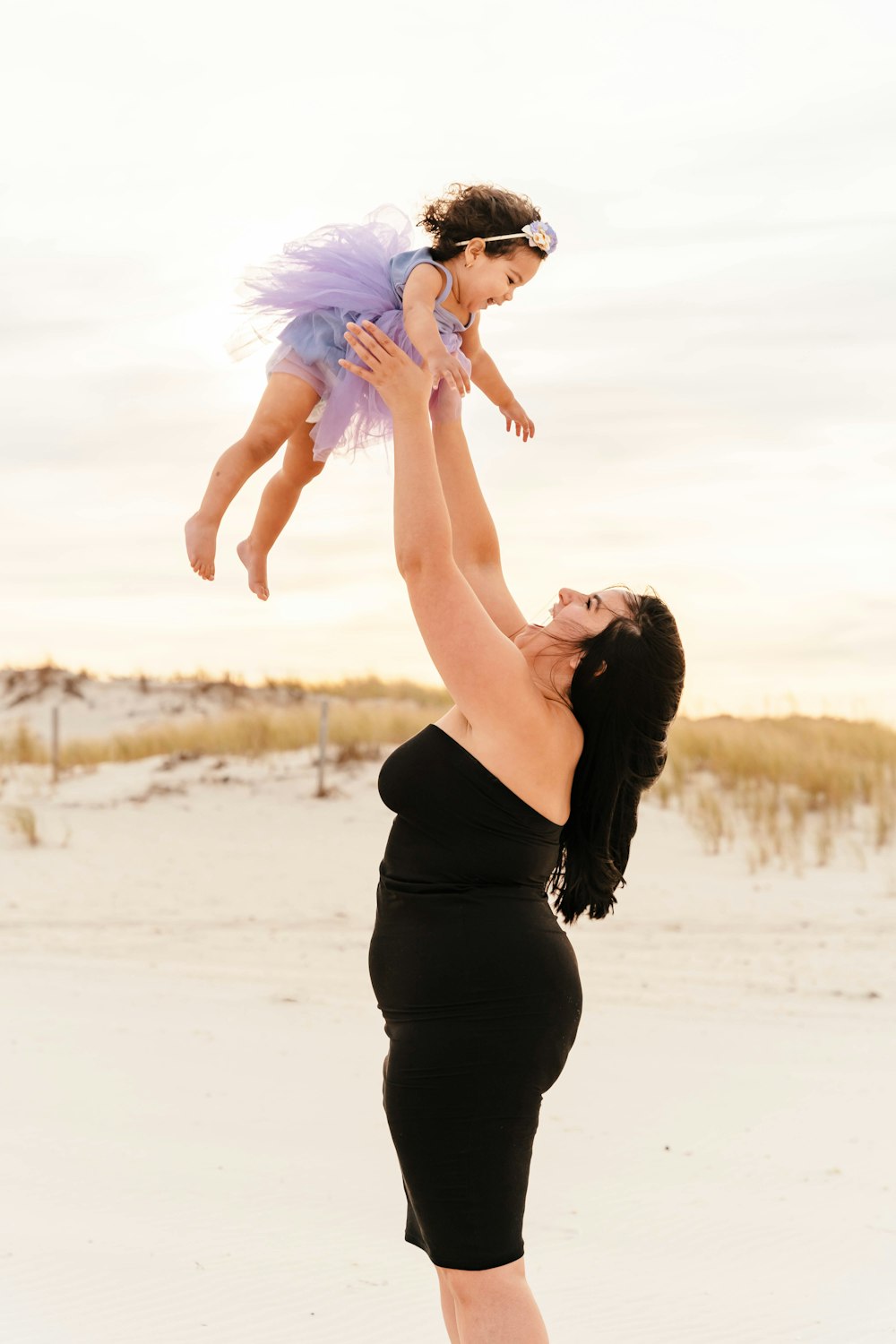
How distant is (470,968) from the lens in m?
2.21

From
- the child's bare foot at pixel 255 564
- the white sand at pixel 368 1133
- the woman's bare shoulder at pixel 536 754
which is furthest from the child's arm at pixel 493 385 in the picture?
the white sand at pixel 368 1133

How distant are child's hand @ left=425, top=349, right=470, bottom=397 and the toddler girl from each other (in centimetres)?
13

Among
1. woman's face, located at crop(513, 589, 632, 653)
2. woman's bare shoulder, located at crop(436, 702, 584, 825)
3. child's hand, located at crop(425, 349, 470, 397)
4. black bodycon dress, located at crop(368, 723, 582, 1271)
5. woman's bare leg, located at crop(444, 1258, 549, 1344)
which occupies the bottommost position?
woman's bare leg, located at crop(444, 1258, 549, 1344)

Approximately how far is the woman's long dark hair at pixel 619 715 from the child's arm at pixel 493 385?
0.89 meters

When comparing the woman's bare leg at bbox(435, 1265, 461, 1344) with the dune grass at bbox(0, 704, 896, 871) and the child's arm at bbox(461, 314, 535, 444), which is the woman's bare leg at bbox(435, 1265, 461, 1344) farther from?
the dune grass at bbox(0, 704, 896, 871)

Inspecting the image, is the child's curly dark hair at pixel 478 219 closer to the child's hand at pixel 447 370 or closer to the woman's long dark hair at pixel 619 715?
the child's hand at pixel 447 370

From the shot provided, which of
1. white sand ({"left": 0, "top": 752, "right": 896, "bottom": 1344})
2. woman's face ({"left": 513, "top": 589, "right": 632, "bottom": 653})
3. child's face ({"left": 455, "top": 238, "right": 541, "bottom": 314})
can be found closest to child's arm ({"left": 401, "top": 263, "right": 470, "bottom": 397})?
child's face ({"left": 455, "top": 238, "right": 541, "bottom": 314})

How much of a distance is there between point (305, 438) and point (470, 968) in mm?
1354

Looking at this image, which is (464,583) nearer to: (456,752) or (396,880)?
(456,752)

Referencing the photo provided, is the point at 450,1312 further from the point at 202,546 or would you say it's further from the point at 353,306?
the point at 353,306

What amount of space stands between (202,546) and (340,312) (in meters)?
0.58

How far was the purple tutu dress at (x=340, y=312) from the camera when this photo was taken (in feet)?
9.09

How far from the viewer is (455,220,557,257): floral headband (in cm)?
289

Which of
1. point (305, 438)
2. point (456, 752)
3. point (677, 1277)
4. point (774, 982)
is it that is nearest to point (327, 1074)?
point (677, 1277)
